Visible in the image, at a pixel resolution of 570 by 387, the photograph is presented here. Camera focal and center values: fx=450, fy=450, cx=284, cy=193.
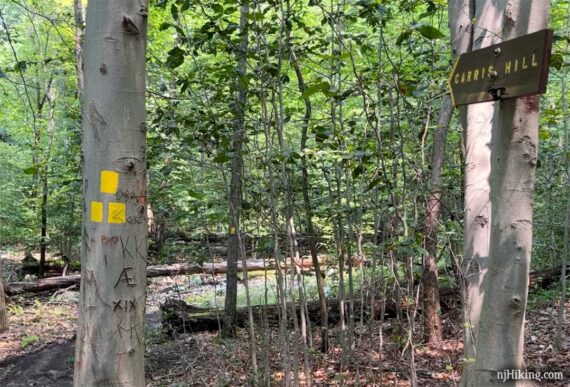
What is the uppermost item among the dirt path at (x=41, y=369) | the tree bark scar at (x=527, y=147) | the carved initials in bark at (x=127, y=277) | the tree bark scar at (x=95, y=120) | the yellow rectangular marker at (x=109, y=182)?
the tree bark scar at (x=95, y=120)

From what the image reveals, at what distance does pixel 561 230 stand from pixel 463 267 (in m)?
6.64

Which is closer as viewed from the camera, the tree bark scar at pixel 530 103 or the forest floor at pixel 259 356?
the tree bark scar at pixel 530 103

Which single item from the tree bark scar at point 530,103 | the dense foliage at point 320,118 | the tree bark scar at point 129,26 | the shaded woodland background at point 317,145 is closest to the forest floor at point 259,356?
the shaded woodland background at point 317,145

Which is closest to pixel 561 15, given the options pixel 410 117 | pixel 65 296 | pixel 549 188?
pixel 549 188

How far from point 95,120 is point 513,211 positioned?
5.08 ft

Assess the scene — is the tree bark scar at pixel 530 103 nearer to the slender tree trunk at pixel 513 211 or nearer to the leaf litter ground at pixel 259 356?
the slender tree trunk at pixel 513 211

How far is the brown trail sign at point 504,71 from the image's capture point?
138cm

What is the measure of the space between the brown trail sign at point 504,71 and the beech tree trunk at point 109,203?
1.28m

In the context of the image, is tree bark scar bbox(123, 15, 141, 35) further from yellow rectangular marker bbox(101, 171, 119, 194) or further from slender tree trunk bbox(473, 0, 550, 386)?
slender tree trunk bbox(473, 0, 550, 386)

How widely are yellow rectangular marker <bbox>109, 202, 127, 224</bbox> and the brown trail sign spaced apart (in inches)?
54.1

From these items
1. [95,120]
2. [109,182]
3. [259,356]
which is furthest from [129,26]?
[259,356]

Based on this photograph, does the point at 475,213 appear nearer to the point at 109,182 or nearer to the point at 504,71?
the point at 504,71

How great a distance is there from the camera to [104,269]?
171 cm

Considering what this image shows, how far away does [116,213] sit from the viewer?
173cm
